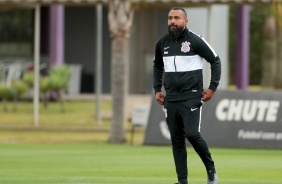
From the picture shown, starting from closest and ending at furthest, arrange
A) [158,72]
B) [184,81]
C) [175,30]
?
[175,30]
[184,81]
[158,72]

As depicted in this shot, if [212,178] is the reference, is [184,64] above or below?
above

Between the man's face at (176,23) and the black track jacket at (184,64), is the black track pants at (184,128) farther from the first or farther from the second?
the man's face at (176,23)

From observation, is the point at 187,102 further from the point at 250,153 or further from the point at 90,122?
the point at 90,122

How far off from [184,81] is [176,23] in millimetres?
705

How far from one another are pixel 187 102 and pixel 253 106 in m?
11.8

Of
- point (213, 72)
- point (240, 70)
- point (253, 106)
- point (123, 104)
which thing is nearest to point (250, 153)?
point (253, 106)

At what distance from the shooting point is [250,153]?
23531 mm

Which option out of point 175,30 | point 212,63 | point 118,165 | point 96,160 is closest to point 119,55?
point 96,160

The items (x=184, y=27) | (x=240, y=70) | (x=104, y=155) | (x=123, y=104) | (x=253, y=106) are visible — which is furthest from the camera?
(x=240, y=70)

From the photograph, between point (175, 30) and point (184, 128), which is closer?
point (175, 30)

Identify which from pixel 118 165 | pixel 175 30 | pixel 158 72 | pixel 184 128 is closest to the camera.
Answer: pixel 175 30

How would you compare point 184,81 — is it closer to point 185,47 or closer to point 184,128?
point 185,47

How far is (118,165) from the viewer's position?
1961cm

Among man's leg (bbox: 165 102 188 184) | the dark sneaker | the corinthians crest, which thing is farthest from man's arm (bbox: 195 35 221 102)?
the dark sneaker
